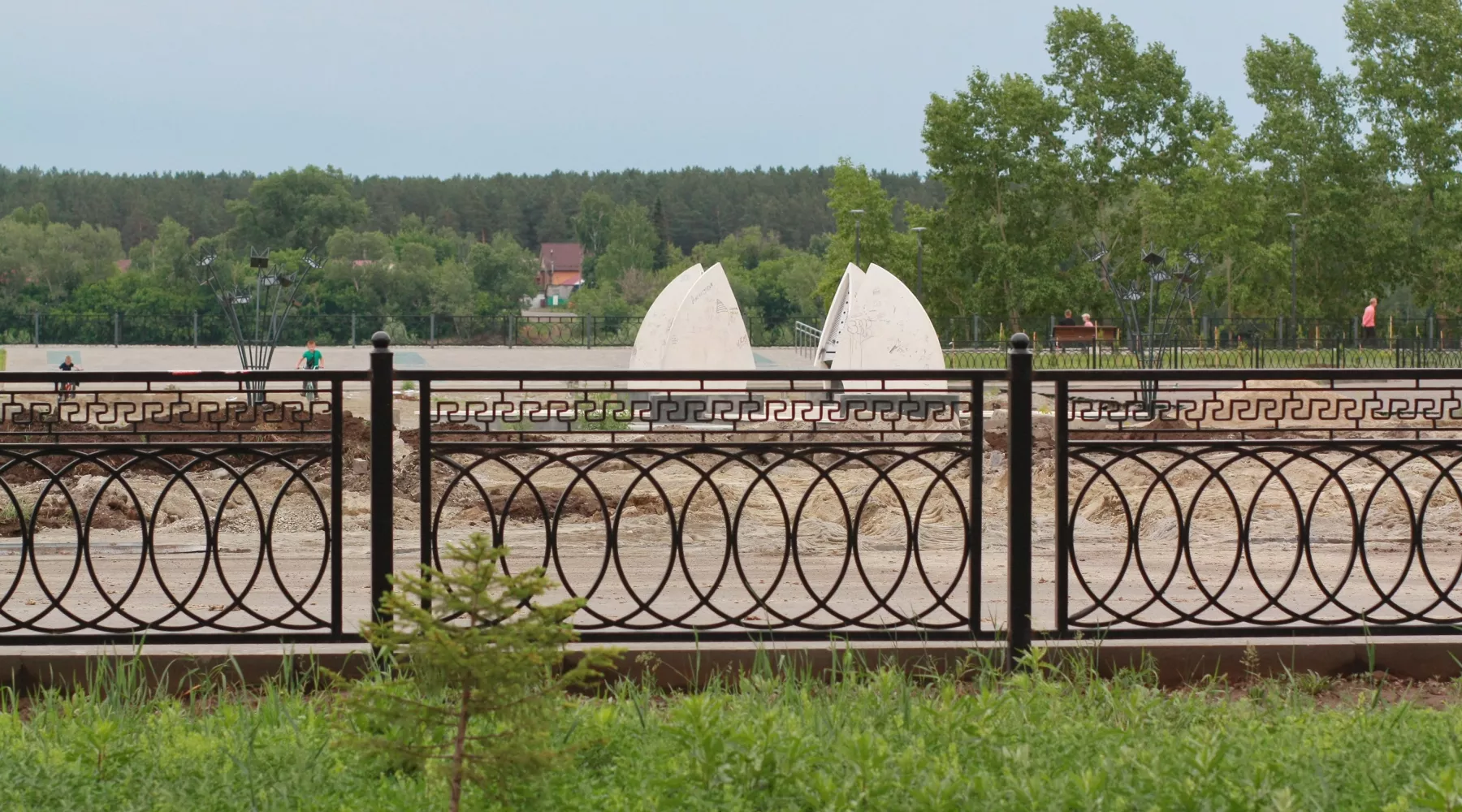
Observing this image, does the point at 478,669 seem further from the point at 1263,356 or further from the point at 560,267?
the point at 560,267

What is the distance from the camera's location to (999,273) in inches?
1956

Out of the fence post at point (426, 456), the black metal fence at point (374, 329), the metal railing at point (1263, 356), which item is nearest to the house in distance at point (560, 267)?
the black metal fence at point (374, 329)

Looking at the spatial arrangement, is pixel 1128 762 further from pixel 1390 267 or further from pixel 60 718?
pixel 1390 267

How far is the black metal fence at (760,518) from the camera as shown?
4.46 meters

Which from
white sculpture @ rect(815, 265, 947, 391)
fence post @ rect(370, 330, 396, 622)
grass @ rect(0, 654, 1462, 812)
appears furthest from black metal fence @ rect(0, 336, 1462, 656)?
white sculpture @ rect(815, 265, 947, 391)

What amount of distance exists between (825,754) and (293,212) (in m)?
75.4

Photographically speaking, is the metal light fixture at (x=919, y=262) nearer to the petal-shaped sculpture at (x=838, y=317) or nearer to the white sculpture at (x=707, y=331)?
the petal-shaped sculpture at (x=838, y=317)

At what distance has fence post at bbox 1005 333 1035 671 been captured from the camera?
4.42 metres

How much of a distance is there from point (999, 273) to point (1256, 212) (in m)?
9.03

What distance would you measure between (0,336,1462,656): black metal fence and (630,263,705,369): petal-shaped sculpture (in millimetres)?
5734

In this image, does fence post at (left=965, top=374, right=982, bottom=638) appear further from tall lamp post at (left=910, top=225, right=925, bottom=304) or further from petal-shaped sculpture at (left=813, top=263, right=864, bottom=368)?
tall lamp post at (left=910, top=225, right=925, bottom=304)

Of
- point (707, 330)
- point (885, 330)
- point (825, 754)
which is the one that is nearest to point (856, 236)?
point (885, 330)

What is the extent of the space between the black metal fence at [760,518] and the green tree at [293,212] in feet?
204

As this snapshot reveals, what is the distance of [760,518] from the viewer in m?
10.9
